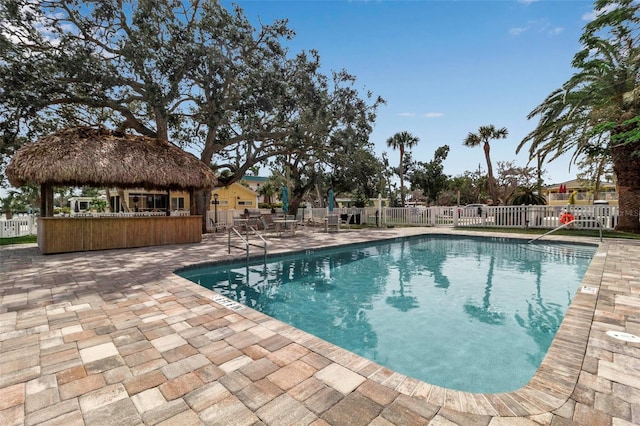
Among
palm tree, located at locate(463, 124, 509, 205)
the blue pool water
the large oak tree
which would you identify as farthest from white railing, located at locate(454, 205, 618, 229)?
the large oak tree

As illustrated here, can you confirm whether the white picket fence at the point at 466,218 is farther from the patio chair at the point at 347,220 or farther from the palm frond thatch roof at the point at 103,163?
the palm frond thatch roof at the point at 103,163

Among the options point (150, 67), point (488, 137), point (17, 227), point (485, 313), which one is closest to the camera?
point (485, 313)

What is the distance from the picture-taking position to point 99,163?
8742 millimetres

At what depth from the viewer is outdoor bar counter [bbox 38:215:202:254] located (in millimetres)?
8259

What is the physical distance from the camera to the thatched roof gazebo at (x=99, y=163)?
8.25m

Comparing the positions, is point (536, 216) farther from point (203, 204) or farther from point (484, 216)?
point (203, 204)

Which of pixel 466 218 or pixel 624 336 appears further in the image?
pixel 466 218

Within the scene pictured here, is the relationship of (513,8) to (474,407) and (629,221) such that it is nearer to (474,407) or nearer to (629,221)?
(629,221)

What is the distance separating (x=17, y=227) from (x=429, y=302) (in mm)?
16687

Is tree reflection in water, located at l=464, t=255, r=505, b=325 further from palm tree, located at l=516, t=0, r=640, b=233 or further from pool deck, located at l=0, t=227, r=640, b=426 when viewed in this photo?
palm tree, located at l=516, t=0, r=640, b=233

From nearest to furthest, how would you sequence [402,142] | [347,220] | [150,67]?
1. [150,67]
2. [347,220]
3. [402,142]

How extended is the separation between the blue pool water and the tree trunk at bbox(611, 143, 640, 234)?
15.5 ft

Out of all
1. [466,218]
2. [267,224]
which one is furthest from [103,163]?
[466,218]

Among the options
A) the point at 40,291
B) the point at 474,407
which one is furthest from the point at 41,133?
the point at 474,407
